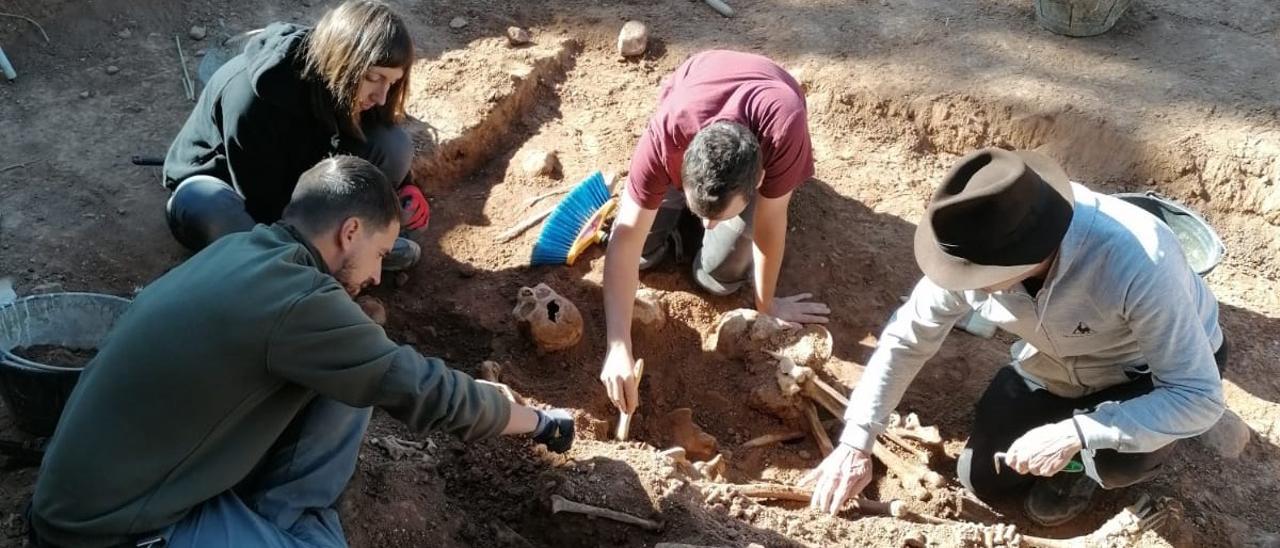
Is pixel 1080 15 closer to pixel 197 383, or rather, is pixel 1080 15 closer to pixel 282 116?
pixel 282 116

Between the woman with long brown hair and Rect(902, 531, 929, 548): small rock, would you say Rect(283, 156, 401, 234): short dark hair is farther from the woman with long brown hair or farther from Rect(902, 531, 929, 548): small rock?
Rect(902, 531, 929, 548): small rock

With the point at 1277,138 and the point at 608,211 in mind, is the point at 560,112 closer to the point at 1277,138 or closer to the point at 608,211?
the point at 608,211

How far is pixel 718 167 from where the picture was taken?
10.4ft

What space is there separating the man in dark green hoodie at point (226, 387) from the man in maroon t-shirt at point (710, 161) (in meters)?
1.08

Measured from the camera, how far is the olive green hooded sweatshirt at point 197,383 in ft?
7.43

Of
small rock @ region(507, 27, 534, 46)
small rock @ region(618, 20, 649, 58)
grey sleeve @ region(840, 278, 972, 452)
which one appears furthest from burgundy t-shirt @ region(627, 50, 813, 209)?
small rock @ region(507, 27, 534, 46)

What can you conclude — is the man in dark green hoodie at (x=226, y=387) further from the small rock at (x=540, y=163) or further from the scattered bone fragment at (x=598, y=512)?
the small rock at (x=540, y=163)

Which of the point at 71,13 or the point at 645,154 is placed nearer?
the point at 645,154

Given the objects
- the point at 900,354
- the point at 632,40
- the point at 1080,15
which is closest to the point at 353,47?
the point at 900,354

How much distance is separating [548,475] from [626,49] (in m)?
3.21

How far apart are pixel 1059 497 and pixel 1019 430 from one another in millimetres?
342

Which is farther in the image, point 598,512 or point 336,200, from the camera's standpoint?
point 598,512

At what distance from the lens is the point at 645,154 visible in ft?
11.7

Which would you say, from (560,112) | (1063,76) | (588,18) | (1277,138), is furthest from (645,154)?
(1277,138)
